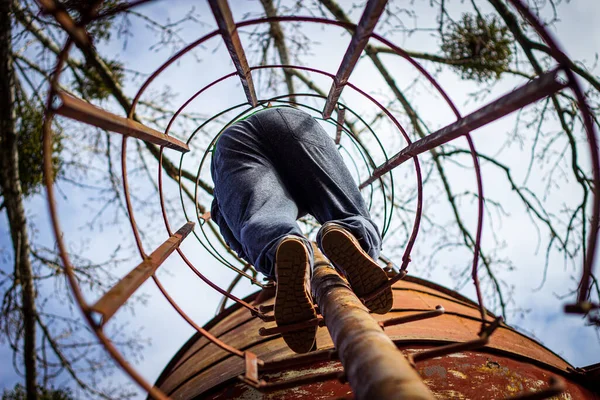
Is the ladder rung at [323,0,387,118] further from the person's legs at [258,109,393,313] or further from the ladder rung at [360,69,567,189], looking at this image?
the ladder rung at [360,69,567,189]

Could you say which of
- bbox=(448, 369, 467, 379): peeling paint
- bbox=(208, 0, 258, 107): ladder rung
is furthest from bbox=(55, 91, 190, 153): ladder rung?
bbox=(448, 369, 467, 379): peeling paint

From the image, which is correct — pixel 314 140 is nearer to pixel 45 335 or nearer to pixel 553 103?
pixel 553 103

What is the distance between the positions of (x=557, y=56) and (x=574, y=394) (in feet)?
5.89

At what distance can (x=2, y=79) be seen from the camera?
10.9 ft

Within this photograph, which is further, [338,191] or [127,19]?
[127,19]

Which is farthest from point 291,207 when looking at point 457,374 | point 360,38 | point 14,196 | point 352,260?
point 14,196

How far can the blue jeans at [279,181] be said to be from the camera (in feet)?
6.05

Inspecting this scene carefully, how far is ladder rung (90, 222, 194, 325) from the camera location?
113 cm

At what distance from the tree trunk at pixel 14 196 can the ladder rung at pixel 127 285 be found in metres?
2.45

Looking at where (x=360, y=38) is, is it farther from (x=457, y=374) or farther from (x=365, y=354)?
(x=457, y=374)

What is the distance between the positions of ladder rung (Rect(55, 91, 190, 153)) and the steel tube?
34.0 inches

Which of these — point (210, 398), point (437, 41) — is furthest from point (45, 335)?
point (437, 41)

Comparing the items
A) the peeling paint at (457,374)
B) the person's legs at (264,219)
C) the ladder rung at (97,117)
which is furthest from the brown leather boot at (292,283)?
the peeling paint at (457,374)

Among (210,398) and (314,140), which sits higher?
(314,140)
